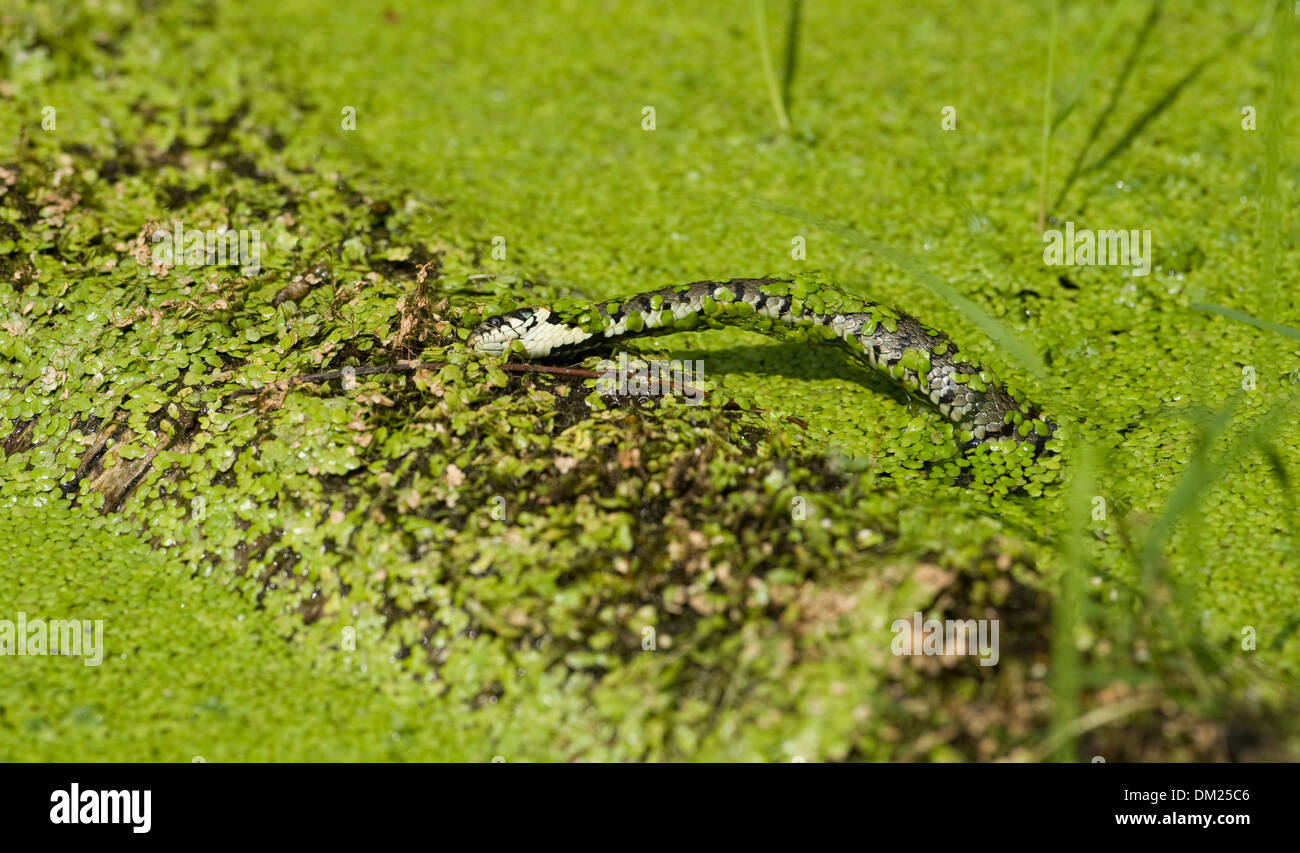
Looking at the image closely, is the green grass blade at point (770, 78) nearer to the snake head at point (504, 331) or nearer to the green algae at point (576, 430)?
the green algae at point (576, 430)

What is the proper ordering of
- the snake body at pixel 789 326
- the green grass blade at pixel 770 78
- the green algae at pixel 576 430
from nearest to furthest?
A: the green algae at pixel 576 430 → the snake body at pixel 789 326 → the green grass blade at pixel 770 78

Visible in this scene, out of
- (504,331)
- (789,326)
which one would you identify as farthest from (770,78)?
(504,331)

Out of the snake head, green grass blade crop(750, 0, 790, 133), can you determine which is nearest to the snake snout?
the snake head

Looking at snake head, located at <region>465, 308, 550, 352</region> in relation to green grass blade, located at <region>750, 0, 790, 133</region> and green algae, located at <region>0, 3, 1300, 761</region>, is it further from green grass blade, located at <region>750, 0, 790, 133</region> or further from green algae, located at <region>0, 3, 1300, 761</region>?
green grass blade, located at <region>750, 0, 790, 133</region>

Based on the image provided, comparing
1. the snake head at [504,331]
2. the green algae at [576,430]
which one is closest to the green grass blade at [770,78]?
the green algae at [576,430]

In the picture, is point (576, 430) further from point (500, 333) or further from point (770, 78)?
point (770, 78)

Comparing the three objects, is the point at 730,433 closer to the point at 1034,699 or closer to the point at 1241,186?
the point at 1034,699

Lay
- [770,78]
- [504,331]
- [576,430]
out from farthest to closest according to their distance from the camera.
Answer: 1. [770,78]
2. [504,331]
3. [576,430]

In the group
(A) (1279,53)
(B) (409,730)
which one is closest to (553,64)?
(A) (1279,53)
